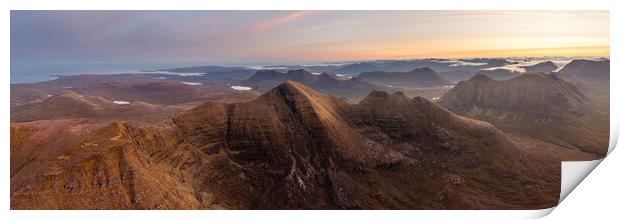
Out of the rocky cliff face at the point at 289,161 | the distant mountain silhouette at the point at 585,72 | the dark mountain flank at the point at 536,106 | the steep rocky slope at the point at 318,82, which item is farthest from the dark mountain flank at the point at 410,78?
the distant mountain silhouette at the point at 585,72

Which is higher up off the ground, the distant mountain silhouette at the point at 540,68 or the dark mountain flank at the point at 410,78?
the distant mountain silhouette at the point at 540,68

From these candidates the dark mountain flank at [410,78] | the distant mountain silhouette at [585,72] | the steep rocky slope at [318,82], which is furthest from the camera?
the distant mountain silhouette at [585,72]

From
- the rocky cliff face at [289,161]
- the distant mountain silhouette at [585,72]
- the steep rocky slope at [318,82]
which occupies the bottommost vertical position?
the rocky cliff face at [289,161]

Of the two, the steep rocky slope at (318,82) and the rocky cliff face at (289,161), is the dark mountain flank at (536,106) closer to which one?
the steep rocky slope at (318,82)

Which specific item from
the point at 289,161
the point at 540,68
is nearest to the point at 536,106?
the point at 540,68

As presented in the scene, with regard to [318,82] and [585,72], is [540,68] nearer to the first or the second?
[585,72]

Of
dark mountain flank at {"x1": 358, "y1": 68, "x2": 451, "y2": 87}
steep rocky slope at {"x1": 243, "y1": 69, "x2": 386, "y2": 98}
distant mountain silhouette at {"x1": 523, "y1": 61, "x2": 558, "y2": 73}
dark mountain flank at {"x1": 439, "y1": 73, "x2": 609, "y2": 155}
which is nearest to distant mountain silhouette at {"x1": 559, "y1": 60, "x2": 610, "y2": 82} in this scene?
distant mountain silhouette at {"x1": 523, "y1": 61, "x2": 558, "y2": 73}
